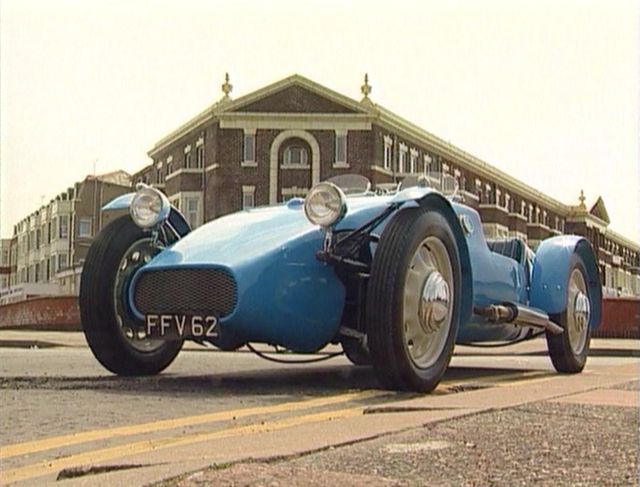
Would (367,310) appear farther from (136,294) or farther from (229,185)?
(229,185)

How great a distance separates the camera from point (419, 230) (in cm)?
589

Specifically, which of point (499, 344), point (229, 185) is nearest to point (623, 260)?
point (229, 185)

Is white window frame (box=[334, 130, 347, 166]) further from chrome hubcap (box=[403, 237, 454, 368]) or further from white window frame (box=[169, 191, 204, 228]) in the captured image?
chrome hubcap (box=[403, 237, 454, 368])

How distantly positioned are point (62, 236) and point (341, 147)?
28.1 metres

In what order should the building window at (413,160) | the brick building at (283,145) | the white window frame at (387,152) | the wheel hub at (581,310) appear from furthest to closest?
the building window at (413,160) → the white window frame at (387,152) → the brick building at (283,145) → the wheel hub at (581,310)

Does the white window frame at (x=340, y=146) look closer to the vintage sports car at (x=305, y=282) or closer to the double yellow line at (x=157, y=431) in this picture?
the vintage sports car at (x=305, y=282)

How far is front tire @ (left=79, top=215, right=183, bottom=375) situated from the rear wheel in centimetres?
342

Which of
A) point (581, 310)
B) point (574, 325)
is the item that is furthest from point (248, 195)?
point (574, 325)

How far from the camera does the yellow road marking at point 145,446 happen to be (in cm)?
318

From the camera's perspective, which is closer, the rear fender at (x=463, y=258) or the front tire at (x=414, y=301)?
the front tire at (x=414, y=301)

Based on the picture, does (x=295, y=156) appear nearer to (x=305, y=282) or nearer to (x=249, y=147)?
(x=249, y=147)

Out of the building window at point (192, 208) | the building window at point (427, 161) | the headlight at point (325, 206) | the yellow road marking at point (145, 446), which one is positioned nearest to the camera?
the yellow road marking at point (145, 446)

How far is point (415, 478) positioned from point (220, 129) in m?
44.1

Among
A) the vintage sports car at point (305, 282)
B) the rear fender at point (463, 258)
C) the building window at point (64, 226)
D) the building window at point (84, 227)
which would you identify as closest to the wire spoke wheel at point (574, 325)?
the vintage sports car at point (305, 282)
